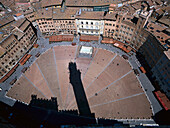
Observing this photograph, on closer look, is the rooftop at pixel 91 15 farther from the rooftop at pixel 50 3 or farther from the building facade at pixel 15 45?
the building facade at pixel 15 45

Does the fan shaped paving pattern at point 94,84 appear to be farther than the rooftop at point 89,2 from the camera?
No

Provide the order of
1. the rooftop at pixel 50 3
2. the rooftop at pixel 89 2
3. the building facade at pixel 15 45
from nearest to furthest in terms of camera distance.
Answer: the building facade at pixel 15 45 < the rooftop at pixel 89 2 < the rooftop at pixel 50 3

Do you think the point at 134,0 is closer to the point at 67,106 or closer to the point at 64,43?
the point at 64,43

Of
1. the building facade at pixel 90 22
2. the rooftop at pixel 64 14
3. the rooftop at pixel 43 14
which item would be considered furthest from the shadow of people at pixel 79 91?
the rooftop at pixel 43 14

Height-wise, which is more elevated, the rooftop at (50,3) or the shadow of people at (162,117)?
the rooftop at (50,3)

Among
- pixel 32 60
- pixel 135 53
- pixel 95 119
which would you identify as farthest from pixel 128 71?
pixel 32 60

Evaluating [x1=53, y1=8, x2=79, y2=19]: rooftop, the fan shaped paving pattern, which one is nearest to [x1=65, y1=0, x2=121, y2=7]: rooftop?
[x1=53, y1=8, x2=79, y2=19]: rooftop

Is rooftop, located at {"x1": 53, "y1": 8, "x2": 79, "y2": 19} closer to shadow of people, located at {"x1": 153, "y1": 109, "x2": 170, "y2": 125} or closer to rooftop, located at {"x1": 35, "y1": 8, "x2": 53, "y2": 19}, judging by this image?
rooftop, located at {"x1": 35, "y1": 8, "x2": 53, "y2": 19}

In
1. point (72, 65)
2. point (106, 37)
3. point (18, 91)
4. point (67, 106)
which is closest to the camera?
point (67, 106)
